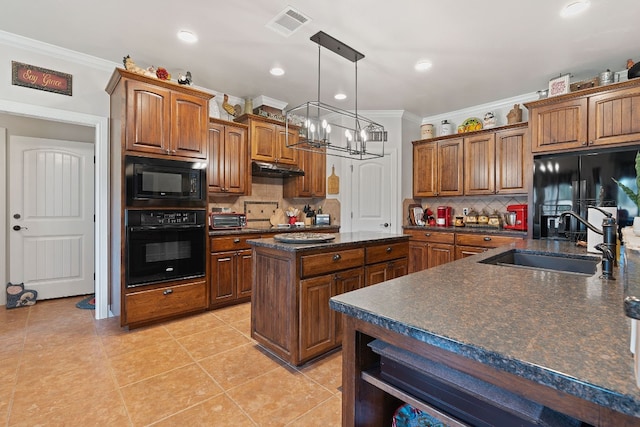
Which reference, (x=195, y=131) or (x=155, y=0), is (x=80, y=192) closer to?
(x=195, y=131)

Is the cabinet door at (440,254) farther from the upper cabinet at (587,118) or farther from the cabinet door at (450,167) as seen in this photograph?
the upper cabinet at (587,118)

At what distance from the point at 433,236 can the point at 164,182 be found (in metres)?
3.50

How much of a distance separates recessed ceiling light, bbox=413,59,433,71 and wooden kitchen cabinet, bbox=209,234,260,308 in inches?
106

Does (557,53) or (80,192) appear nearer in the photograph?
(557,53)

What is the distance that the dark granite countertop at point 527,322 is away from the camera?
57cm

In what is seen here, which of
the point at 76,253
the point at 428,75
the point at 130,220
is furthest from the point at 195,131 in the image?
the point at 428,75

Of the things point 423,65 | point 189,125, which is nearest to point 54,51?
point 189,125

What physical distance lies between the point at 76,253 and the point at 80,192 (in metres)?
0.79

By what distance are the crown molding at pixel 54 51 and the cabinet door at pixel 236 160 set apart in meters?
1.34

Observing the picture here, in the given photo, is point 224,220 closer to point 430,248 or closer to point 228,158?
point 228,158

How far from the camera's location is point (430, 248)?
4422 millimetres

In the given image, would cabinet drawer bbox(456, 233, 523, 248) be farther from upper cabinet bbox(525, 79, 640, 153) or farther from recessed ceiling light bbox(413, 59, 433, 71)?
recessed ceiling light bbox(413, 59, 433, 71)

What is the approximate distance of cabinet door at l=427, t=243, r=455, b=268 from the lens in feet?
13.8

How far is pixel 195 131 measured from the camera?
325cm
